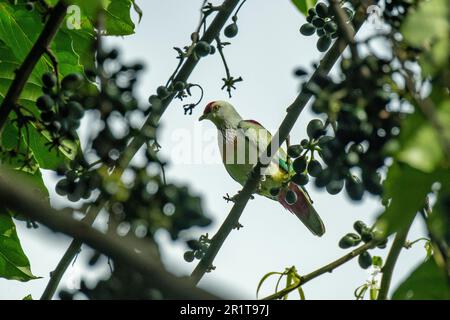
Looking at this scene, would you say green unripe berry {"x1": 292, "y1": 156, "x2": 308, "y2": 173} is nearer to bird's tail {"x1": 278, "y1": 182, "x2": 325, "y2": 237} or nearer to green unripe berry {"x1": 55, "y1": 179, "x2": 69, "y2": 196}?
green unripe berry {"x1": 55, "y1": 179, "x2": 69, "y2": 196}

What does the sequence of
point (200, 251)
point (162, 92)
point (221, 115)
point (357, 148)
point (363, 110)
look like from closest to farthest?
point (363, 110) → point (357, 148) → point (162, 92) → point (200, 251) → point (221, 115)

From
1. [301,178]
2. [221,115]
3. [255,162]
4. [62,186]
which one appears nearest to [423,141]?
[62,186]

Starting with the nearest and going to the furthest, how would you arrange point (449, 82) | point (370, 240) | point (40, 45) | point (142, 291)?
point (449, 82) < point (142, 291) < point (40, 45) < point (370, 240)

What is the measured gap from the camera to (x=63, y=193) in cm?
211

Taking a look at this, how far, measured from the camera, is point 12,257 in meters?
3.31

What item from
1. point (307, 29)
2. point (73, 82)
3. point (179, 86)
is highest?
point (307, 29)

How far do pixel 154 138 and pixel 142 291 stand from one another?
0.61m

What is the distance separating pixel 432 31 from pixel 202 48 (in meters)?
2.04

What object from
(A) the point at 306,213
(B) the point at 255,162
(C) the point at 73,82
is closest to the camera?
(C) the point at 73,82

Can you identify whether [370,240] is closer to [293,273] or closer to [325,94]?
[293,273]

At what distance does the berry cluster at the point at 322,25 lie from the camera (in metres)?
3.15

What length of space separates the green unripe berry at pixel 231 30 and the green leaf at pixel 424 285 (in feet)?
6.48

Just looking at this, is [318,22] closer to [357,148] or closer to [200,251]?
[200,251]
